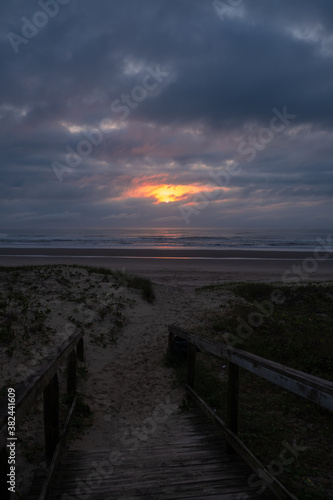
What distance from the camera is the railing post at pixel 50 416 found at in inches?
140

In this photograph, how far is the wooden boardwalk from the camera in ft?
10.4

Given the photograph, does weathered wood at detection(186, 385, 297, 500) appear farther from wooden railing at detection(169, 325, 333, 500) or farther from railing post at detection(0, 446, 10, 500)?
railing post at detection(0, 446, 10, 500)

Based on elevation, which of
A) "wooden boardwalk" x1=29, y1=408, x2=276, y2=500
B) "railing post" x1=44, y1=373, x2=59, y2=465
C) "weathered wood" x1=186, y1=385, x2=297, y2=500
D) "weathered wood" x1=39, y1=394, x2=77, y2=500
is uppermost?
"railing post" x1=44, y1=373, x2=59, y2=465

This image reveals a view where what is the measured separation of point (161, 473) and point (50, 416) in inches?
51.2

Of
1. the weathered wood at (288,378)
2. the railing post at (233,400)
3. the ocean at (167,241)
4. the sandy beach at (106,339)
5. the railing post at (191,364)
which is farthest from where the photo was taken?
the ocean at (167,241)

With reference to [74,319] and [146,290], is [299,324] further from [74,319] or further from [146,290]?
[74,319]

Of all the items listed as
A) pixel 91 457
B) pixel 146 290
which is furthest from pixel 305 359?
pixel 146 290

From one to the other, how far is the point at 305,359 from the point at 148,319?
190 inches

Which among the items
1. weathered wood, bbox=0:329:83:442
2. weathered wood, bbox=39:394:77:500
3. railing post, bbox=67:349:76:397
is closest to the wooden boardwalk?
weathered wood, bbox=39:394:77:500

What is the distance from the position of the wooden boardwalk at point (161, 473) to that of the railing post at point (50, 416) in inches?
9.2

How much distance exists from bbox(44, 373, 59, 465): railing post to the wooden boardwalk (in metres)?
0.23

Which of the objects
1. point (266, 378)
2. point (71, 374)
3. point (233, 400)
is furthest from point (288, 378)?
point (71, 374)

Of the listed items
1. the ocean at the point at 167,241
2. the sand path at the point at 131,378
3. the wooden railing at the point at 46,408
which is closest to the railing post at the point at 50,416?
the wooden railing at the point at 46,408

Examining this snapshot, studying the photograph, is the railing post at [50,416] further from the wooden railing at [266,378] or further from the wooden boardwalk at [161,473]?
the wooden railing at [266,378]
